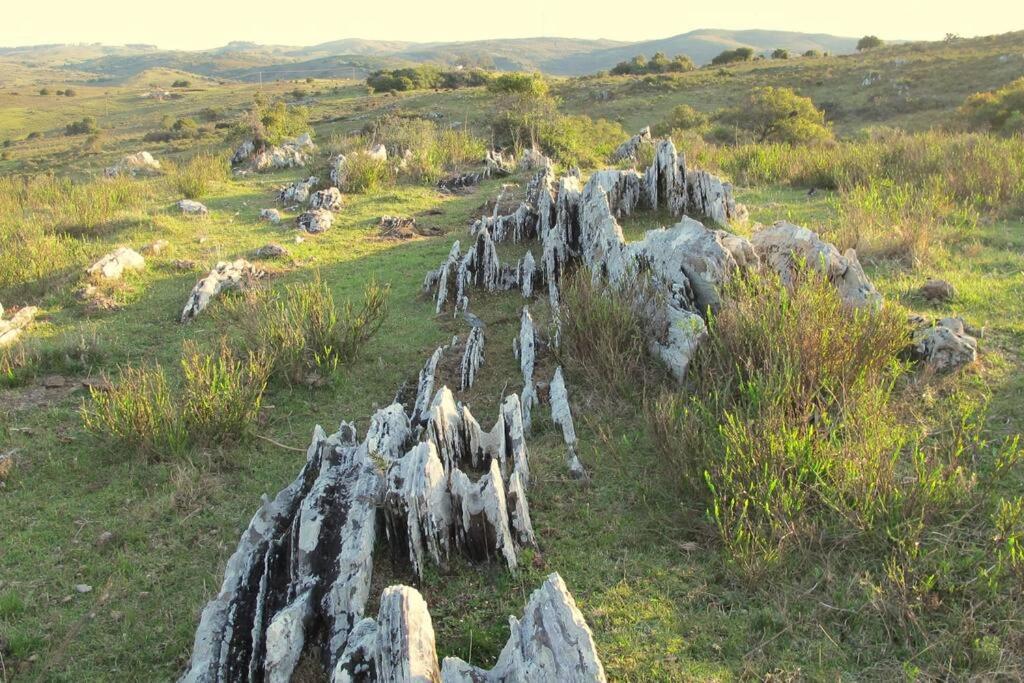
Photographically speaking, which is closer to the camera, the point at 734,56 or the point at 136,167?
the point at 136,167

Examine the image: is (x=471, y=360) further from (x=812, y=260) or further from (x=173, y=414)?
(x=812, y=260)

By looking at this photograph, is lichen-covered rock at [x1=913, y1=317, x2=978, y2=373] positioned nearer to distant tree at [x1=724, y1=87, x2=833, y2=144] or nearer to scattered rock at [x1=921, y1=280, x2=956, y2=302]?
scattered rock at [x1=921, y1=280, x2=956, y2=302]

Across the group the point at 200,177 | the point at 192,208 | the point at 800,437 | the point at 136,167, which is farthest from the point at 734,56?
the point at 800,437

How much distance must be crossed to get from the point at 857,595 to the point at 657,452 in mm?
1363

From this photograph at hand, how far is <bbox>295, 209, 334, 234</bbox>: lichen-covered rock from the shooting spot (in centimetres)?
1110

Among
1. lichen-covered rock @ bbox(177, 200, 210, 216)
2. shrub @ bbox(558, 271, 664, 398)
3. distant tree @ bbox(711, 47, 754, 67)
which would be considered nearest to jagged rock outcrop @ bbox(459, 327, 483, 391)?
shrub @ bbox(558, 271, 664, 398)

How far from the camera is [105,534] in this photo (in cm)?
407

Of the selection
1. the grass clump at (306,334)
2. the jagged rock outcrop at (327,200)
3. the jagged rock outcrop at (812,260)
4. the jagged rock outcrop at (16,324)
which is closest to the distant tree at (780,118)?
the jagged rock outcrop at (327,200)

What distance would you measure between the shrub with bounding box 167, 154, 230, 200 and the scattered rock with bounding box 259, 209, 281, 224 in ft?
7.55

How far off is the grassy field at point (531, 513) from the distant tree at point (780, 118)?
10.8 meters

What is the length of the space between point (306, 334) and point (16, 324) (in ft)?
11.8

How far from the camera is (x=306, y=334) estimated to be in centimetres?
617

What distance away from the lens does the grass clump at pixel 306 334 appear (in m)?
5.95

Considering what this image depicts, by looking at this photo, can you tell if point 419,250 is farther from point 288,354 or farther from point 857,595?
point 857,595
